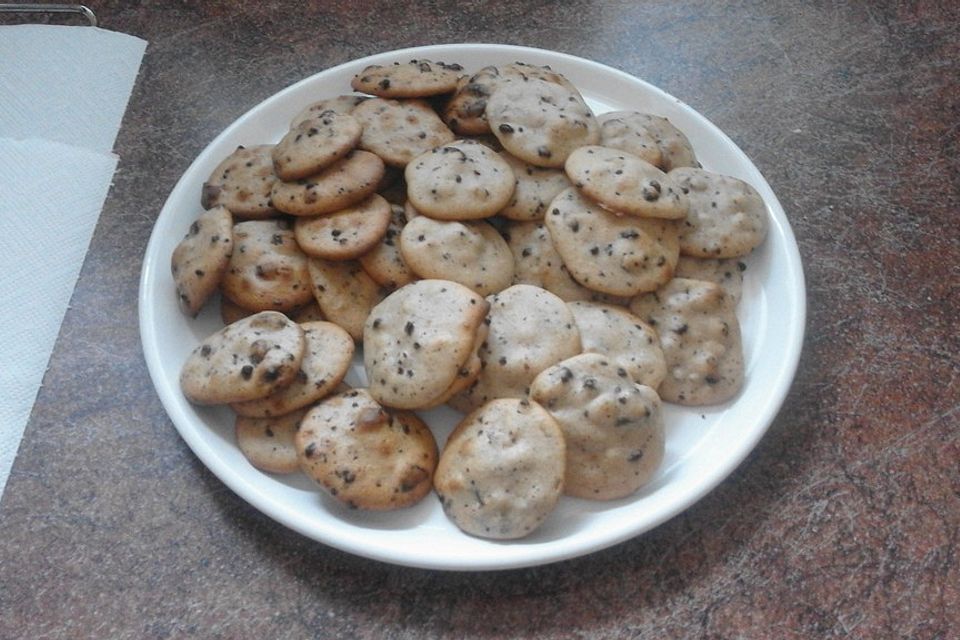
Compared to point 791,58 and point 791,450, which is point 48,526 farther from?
point 791,58

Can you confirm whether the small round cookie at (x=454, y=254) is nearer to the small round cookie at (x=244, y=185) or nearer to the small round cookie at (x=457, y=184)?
the small round cookie at (x=457, y=184)

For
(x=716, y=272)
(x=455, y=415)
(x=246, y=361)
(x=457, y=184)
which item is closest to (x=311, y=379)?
(x=246, y=361)

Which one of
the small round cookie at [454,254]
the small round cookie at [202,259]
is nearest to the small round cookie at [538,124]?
the small round cookie at [454,254]

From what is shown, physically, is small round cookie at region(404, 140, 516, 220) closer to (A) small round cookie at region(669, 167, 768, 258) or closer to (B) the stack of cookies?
(B) the stack of cookies

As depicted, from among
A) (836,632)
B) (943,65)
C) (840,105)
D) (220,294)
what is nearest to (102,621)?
(220,294)

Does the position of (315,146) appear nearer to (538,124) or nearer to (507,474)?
(538,124)
